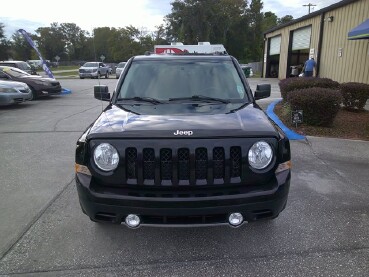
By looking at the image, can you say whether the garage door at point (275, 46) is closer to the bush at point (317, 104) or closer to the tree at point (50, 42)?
the bush at point (317, 104)

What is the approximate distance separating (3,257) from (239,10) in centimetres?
6507

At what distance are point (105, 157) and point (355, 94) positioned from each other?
9.02 meters

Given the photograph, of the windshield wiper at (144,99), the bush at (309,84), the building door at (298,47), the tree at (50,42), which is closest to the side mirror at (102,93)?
the windshield wiper at (144,99)

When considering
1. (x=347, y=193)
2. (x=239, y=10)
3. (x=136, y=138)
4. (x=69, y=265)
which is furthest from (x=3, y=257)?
(x=239, y=10)

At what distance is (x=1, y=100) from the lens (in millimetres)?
11781

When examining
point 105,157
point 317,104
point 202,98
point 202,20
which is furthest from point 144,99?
point 202,20

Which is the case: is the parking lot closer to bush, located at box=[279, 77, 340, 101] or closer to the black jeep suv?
the black jeep suv

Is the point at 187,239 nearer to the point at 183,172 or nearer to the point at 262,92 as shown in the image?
the point at 183,172

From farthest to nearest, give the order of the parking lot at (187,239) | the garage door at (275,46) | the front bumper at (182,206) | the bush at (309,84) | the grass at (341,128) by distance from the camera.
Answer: the garage door at (275,46), the bush at (309,84), the grass at (341,128), the parking lot at (187,239), the front bumper at (182,206)

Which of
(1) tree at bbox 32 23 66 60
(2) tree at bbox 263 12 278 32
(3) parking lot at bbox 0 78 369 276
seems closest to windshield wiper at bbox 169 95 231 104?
(3) parking lot at bbox 0 78 369 276

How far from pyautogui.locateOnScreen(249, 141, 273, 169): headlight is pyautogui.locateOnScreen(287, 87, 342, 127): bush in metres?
5.35

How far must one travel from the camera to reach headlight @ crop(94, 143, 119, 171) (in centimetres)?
279

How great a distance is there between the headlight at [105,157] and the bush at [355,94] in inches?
348

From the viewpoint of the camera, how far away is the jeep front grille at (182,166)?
2.71 metres
